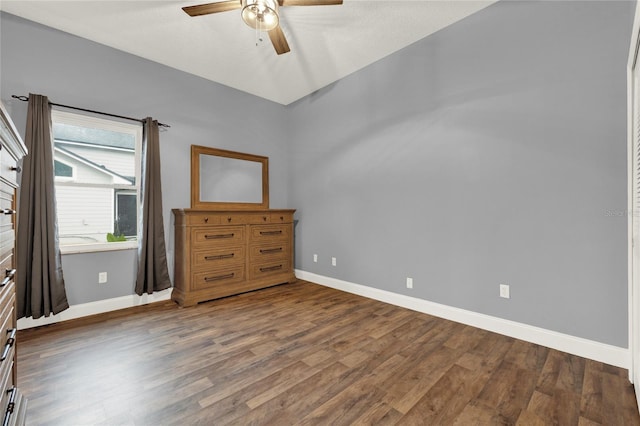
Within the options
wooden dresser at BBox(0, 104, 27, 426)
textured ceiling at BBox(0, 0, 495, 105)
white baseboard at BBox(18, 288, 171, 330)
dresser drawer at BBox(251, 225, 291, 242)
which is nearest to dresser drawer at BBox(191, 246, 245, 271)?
dresser drawer at BBox(251, 225, 291, 242)

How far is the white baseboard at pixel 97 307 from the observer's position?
2596 mm

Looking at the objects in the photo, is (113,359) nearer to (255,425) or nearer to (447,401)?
(255,425)

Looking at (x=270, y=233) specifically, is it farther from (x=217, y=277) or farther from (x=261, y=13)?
(x=261, y=13)

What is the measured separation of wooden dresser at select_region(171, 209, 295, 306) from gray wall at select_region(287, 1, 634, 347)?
3.24 feet

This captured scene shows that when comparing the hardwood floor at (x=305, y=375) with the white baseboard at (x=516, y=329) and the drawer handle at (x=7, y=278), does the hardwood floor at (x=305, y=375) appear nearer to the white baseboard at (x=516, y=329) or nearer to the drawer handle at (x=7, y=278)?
the white baseboard at (x=516, y=329)

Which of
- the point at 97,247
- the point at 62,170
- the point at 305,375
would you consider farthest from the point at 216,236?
the point at 305,375

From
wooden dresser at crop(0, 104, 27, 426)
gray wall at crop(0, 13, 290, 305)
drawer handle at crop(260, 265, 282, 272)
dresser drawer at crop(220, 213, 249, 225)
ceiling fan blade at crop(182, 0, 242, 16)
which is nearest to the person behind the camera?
wooden dresser at crop(0, 104, 27, 426)

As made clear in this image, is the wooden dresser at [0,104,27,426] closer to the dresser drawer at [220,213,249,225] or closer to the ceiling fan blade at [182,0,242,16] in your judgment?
the ceiling fan blade at [182,0,242,16]

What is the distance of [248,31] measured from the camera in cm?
289

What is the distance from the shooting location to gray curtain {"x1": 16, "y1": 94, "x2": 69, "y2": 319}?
2.51m

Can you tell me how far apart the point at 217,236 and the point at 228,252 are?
0.81ft

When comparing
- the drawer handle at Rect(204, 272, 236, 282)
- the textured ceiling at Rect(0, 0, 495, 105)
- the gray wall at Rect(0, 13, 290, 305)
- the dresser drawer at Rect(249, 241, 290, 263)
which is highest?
the textured ceiling at Rect(0, 0, 495, 105)

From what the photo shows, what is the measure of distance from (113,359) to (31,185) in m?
1.77

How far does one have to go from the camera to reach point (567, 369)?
1.89 m
